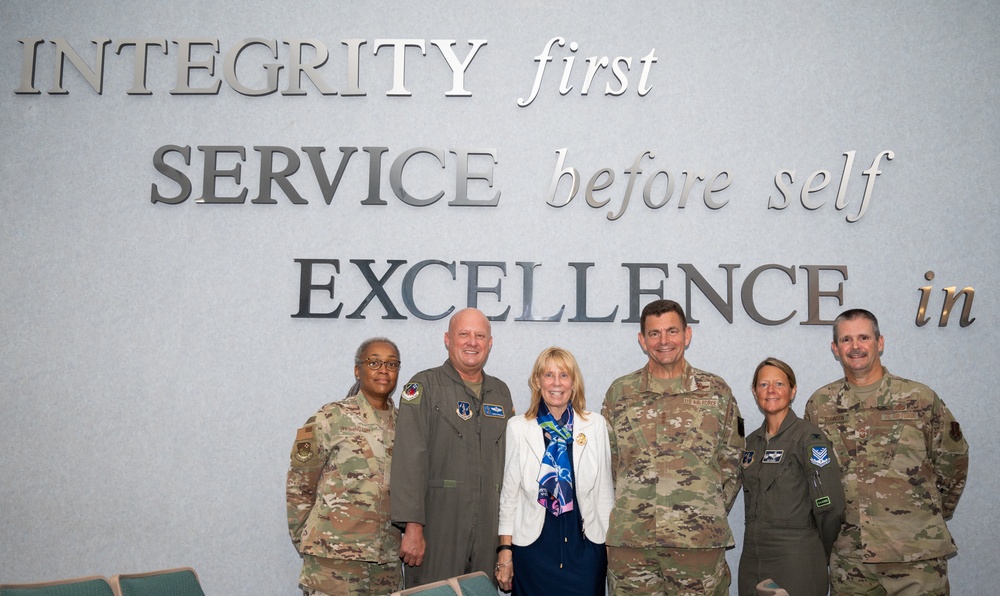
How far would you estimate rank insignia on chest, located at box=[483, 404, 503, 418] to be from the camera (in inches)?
134

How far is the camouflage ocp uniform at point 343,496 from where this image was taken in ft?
10.5

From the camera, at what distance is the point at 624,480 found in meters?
3.32

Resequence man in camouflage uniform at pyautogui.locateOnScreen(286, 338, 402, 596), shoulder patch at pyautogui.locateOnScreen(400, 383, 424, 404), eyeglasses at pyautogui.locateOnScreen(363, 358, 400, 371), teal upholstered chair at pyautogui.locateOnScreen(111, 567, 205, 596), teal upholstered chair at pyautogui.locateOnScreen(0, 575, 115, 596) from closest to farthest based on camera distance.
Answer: teal upholstered chair at pyautogui.locateOnScreen(0, 575, 115, 596)
teal upholstered chair at pyautogui.locateOnScreen(111, 567, 205, 596)
man in camouflage uniform at pyautogui.locateOnScreen(286, 338, 402, 596)
shoulder patch at pyautogui.locateOnScreen(400, 383, 424, 404)
eyeglasses at pyautogui.locateOnScreen(363, 358, 400, 371)

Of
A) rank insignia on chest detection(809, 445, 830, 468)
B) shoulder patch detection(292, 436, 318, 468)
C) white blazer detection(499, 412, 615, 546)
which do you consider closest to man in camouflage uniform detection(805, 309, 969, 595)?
rank insignia on chest detection(809, 445, 830, 468)

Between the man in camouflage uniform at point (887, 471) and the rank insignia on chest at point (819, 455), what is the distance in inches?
9.1

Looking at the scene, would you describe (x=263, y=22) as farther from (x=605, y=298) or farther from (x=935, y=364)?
(x=935, y=364)

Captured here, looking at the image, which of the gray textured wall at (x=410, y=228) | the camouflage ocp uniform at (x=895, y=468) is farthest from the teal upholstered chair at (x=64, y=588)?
the camouflage ocp uniform at (x=895, y=468)

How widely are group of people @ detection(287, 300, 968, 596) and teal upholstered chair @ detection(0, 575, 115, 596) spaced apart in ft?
3.26

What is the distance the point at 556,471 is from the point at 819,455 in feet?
3.71

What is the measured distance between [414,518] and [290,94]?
256 cm

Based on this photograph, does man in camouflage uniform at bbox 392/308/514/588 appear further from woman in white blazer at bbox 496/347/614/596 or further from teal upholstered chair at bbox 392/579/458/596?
teal upholstered chair at bbox 392/579/458/596

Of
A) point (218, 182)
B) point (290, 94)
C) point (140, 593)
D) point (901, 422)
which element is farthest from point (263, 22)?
point (901, 422)

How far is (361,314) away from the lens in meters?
4.25

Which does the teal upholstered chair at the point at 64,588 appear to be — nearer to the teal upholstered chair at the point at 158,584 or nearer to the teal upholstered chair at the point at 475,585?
the teal upholstered chair at the point at 158,584
